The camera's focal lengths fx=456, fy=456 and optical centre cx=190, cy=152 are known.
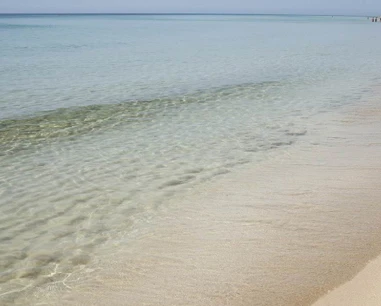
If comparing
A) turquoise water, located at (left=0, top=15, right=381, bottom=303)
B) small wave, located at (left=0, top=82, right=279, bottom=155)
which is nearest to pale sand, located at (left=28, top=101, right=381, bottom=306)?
turquoise water, located at (left=0, top=15, right=381, bottom=303)

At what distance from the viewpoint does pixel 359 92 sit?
1279cm

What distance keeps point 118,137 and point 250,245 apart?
4740 millimetres

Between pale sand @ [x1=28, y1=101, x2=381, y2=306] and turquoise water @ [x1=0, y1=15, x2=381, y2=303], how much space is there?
336mm

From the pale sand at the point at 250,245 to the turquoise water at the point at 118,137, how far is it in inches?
13.2

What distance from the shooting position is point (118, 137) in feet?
27.5

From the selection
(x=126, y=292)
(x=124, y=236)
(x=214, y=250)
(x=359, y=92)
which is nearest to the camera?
(x=126, y=292)

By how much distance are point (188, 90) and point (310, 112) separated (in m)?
4.29

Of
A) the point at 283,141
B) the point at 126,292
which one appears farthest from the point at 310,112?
the point at 126,292

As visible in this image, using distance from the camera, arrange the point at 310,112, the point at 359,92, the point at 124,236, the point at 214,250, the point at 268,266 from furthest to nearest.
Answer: the point at 359,92 → the point at 310,112 → the point at 124,236 → the point at 214,250 → the point at 268,266

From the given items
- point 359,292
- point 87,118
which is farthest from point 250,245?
point 87,118

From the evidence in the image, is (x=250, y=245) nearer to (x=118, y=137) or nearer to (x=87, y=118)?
(x=118, y=137)

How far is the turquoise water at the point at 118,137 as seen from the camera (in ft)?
15.1

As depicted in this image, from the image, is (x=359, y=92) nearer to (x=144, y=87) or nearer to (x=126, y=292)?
(x=144, y=87)

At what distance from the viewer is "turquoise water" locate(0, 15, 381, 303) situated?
4594mm
